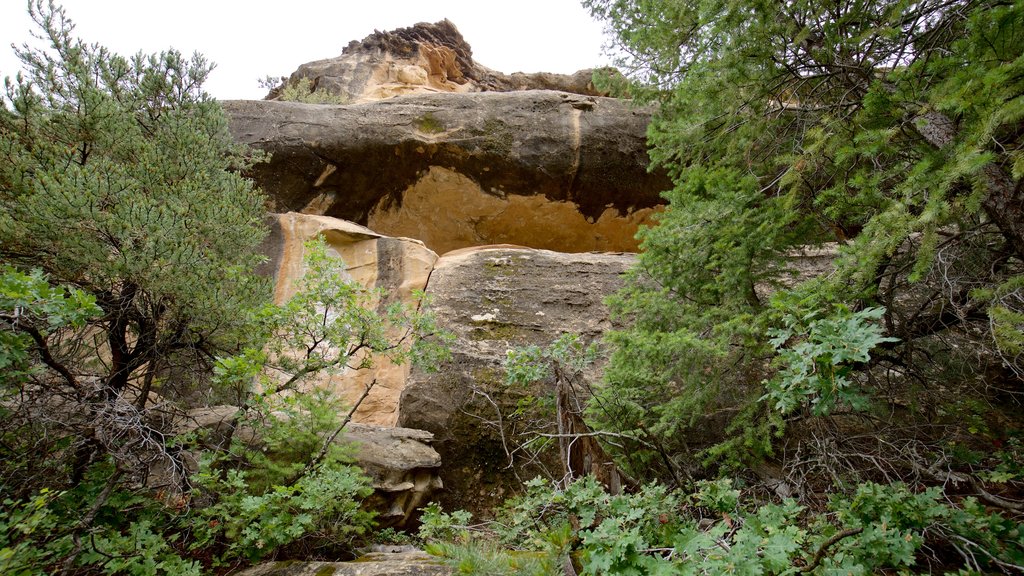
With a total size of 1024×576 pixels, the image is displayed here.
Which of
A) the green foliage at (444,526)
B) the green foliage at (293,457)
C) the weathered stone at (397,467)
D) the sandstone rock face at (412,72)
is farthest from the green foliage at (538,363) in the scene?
the sandstone rock face at (412,72)

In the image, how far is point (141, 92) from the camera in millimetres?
5547

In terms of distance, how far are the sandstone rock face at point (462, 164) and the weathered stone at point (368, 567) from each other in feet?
23.6

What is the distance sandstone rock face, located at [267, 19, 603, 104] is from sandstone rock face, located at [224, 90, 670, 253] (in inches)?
211

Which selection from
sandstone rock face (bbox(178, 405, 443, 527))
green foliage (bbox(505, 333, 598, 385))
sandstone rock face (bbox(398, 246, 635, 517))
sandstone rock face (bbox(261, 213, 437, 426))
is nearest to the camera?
green foliage (bbox(505, 333, 598, 385))

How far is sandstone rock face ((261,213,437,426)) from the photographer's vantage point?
8.30m

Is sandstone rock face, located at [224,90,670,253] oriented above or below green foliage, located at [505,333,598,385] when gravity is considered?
above

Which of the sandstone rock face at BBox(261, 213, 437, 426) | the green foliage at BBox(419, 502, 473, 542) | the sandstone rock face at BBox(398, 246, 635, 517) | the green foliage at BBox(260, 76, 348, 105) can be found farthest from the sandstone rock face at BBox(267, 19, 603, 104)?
the green foliage at BBox(419, 502, 473, 542)

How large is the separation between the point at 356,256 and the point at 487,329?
9.19 ft

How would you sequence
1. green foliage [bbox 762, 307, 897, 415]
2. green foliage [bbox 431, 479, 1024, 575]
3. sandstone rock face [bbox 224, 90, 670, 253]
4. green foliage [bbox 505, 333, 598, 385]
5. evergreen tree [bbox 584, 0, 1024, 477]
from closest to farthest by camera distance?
green foliage [bbox 762, 307, 897, 415], green foliage [bbox 431, 479, 1024, 575], evergreen tree [bbox 584, 0, 1024, 477], green foliage [bbox 505, 333, 598, 385], sandstone rock face [bbox 224, 90, 670, 253]

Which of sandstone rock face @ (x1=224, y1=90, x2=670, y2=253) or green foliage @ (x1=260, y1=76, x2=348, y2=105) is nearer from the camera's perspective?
sandstone rock face @ (x1=224, y1=90, x2=670, y2=253)

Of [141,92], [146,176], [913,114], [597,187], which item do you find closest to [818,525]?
[913,114]

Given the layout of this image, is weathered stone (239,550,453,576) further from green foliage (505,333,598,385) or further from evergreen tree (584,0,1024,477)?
evergreen tree (584,0,1024,477)

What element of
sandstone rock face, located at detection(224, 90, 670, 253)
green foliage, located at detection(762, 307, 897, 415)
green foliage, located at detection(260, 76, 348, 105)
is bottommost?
green foliage, located at detection(762, 307, 897, 415)

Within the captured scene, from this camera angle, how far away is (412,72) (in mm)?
17062
